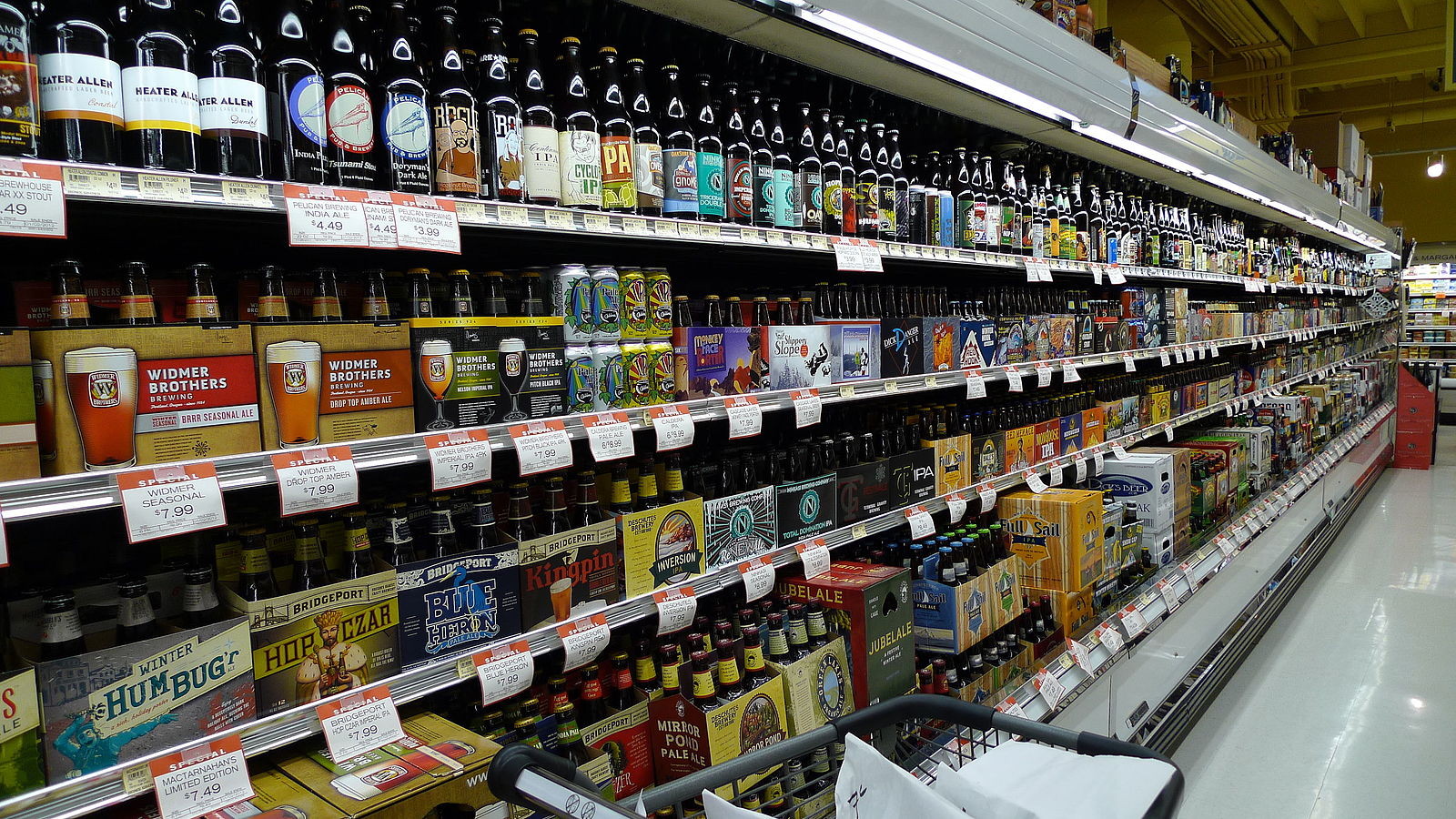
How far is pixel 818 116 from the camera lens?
2.56m

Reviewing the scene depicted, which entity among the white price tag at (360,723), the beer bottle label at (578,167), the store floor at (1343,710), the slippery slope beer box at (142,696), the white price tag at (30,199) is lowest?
the store floor at (1343,710)

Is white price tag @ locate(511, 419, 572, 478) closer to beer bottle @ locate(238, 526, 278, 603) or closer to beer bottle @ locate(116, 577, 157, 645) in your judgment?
beer bottle @ locate(238, 526, 278, 603)

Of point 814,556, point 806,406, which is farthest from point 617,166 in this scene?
point 814,556

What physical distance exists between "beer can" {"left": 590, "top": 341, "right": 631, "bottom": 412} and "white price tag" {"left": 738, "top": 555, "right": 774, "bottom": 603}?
56 cm

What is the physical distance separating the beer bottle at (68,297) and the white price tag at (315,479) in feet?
1.04

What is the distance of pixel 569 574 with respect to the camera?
5.67 feet

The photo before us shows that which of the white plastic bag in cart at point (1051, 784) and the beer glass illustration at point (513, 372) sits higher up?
the beer glass illustration at point (513, 372)

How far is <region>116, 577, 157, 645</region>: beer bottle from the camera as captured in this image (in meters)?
1.26

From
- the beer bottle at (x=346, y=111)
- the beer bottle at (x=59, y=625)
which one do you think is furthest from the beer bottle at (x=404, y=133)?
the beer bottle at (x=59, y=625)

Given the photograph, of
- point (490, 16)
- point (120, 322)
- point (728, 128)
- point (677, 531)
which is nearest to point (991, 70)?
point (728, 128)

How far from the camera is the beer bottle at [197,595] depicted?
134cm

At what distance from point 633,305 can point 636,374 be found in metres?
0.15

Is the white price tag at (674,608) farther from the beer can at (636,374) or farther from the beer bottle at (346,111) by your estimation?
the beer bottle at (346,111)

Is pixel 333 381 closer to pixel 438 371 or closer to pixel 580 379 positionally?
Result: pixel 438 371
